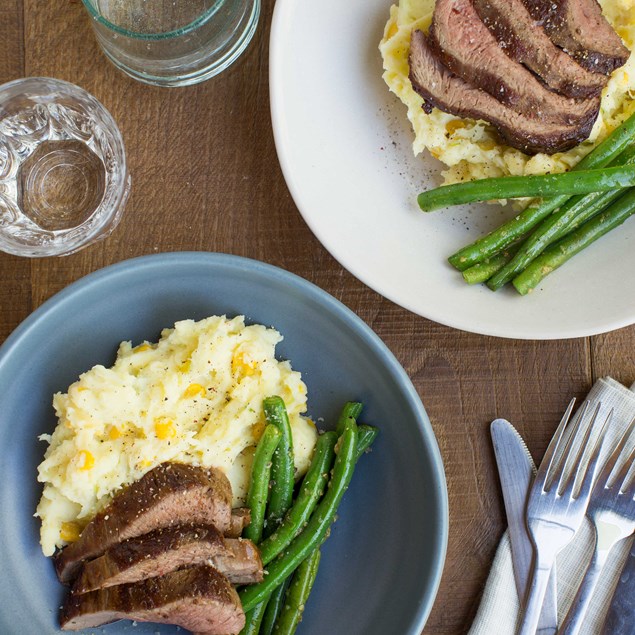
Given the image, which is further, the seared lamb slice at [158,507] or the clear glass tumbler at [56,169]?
the clear glass tumbler at [56,169]

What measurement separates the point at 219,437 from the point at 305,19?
1.65 metres

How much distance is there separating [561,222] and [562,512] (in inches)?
46.2

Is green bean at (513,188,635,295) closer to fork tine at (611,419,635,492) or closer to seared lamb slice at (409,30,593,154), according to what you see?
seared lamb slice at (409,30,593,154)

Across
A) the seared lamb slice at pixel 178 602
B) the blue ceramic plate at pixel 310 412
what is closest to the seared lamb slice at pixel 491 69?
the blue ceramic plate at pixel 310 412

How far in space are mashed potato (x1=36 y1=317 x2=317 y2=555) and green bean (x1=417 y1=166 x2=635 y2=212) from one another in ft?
3.07

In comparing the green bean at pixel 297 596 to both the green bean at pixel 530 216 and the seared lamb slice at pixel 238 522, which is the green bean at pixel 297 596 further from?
the green bean at pixel 530 216

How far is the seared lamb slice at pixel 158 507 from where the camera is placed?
2.58 metres

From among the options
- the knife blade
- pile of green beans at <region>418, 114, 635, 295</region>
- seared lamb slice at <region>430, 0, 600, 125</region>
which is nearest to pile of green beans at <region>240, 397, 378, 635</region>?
the knife blade

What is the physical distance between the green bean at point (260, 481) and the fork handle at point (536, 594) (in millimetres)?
1125

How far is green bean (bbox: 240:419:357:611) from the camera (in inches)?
109

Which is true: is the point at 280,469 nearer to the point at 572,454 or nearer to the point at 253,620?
the point at 253,620

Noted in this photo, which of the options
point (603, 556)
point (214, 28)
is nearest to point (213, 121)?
point (214, 28)

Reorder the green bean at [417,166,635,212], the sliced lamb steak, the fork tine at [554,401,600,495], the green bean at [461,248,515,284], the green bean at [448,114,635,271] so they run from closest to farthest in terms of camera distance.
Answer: the sliced lamb steak
the green bean at [417,166,635,212]
the green bean at [448,114,635,271]
the green bean at [461,248,515,284]
the fork tine at [554,401,600,495]

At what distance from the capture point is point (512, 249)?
9.70ft
